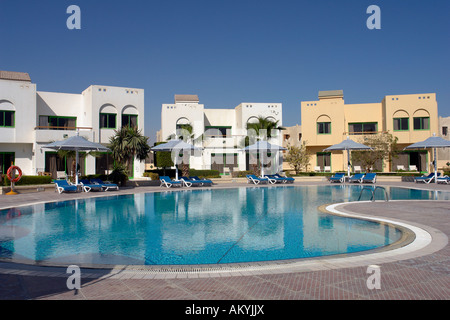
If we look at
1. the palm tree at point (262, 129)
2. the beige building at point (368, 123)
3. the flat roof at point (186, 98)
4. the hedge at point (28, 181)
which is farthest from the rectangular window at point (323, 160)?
the hedge at point (28, 181)

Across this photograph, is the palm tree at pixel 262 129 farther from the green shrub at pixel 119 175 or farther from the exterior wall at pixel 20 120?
the exterior wall at pixel 20 120

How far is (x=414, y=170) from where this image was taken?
32062 mm

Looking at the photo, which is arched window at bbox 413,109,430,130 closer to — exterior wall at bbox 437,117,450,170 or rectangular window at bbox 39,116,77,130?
exterior wall at bbox 437,117,450,170

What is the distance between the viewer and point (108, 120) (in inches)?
1085

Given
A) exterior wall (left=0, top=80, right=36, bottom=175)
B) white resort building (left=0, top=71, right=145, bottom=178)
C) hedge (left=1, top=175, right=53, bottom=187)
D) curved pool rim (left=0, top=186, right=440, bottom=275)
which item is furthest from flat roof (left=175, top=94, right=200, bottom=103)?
curved pool rim (left=0, top=186, right=440, bottom=275)

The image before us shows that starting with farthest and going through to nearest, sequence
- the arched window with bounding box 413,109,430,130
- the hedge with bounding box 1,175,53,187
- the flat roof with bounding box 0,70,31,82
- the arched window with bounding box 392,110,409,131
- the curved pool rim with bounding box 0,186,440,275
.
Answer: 1. the arched window with bounding box 392,110,409,131
2. the arched window with bounding box 413,109,430,130
3. the flat roof with bounding box 0,70,31,82
4. the hedge with bounding box 1,175,53,187
5. the curved pool rim with bounding box 0,186,440,275

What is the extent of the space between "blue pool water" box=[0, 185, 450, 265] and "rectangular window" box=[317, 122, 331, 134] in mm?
23445

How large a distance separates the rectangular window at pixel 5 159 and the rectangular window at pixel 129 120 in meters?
8.32

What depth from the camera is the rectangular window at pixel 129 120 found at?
1108 inches

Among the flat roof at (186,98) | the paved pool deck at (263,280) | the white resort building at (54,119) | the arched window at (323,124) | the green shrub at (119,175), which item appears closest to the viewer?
the paved pool deck at (263,280)

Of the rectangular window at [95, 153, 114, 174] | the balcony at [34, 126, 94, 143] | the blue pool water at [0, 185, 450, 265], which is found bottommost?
the blue pool water at [0, 185, 450, 265]

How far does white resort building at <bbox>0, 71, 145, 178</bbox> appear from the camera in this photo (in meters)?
24.9
